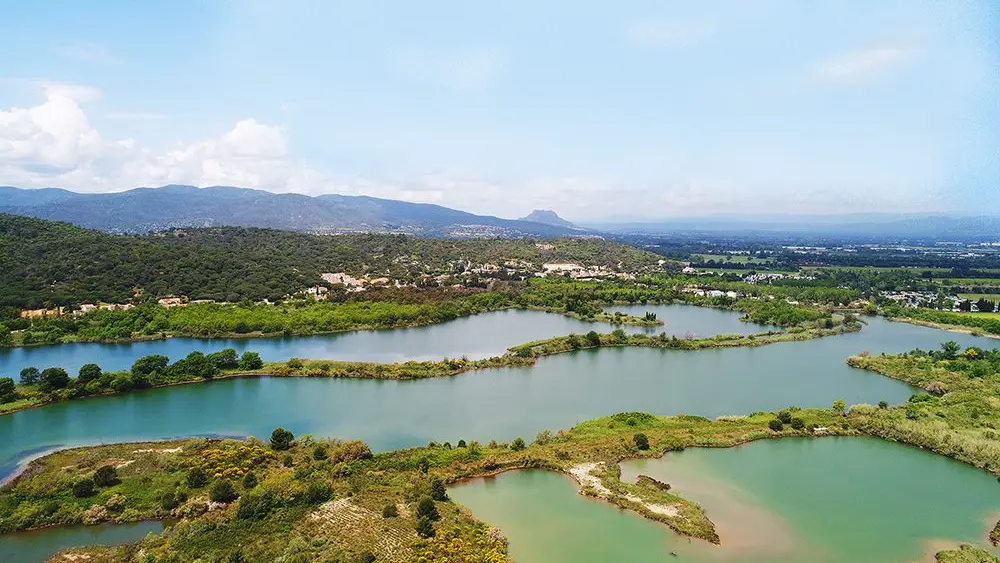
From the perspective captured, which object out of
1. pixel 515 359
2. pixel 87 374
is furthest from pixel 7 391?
pixel 515 359

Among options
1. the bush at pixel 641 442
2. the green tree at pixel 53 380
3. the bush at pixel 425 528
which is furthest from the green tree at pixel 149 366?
the bush at pixel 641 442

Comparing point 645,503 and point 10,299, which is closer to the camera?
point 645,503

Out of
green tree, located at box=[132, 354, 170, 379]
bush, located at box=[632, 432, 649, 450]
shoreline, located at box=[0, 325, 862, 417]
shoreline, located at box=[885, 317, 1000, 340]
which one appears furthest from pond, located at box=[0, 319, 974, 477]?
Answer: shoreline, located at box=[885, 317, 1000, 340]

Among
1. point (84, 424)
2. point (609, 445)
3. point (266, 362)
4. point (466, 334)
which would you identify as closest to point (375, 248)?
point (466, 334)

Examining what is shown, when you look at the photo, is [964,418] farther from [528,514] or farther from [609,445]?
[528,514]

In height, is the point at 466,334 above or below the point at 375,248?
below

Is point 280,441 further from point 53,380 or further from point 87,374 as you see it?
point 53,380

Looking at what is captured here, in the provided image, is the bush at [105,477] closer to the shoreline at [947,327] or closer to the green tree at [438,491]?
the green tree at [438,491]
